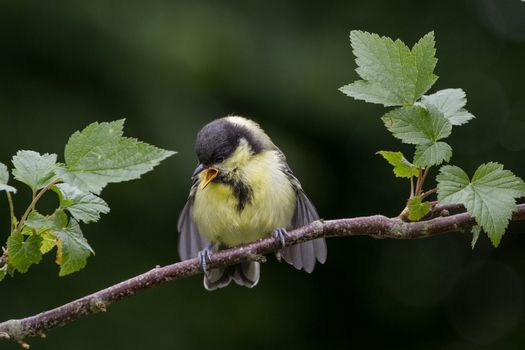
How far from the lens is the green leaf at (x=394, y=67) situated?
2.78 m

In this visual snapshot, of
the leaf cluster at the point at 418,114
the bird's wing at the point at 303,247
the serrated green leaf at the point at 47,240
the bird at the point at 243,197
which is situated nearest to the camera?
the leaf cluster at the point at 418,114

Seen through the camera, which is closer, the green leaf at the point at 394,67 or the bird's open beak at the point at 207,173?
the green leaf at the point at 394,67

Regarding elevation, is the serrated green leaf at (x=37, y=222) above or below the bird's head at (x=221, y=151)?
below

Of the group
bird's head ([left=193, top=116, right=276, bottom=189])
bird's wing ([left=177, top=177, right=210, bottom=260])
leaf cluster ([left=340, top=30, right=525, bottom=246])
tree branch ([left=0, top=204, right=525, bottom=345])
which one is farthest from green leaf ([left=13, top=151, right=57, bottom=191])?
bird's wing ([left=177, top=177, right=210, bottom=260])

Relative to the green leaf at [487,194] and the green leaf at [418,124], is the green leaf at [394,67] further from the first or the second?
the green leaf at [487,194]

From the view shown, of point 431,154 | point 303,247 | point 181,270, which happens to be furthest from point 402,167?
point 303,247

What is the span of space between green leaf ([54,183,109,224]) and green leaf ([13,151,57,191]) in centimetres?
5

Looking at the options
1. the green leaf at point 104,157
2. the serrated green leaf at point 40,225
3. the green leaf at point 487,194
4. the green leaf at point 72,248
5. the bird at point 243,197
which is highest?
the bird at point 243,197

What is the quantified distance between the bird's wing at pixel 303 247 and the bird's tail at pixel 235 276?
1.29 ft

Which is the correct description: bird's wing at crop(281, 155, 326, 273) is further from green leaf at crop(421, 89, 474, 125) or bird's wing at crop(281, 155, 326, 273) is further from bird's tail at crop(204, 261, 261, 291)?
green leaf at crop(421, 89, 474, 125)

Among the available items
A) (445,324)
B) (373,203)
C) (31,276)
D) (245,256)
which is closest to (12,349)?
(31,276)

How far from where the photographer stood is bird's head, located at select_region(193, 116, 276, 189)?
180 inches

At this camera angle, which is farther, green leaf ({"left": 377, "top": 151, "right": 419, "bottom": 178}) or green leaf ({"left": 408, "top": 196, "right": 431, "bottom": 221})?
green leaf ({"left": 377, "top": 151, "right": 419, "bottom": 178})

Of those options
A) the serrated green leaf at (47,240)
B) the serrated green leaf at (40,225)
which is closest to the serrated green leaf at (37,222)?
the serrated green leaf at (40,225)
